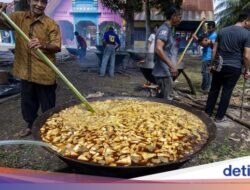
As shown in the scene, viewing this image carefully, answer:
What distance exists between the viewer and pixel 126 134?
2.62 metres

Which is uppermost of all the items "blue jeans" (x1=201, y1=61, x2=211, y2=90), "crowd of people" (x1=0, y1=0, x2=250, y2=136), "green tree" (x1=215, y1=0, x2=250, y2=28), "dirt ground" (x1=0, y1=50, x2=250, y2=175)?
"green tree" (x1=215, y1=0, x2=250, y2=28)

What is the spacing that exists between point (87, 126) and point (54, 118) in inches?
18.7

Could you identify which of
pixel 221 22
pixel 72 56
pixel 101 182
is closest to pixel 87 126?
pixel 101 182

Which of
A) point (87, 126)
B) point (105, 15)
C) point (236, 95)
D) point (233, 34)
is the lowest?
point (236, 95)

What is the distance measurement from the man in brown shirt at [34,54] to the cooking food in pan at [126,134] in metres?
0.91

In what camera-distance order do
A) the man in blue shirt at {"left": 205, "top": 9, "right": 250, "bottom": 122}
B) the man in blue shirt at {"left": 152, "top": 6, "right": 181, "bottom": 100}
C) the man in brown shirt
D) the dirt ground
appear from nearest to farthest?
1. the man in brown shirt
2. the dirt ground
3. the man in blue shirt at {"left": 152, "top": 6, "right": 181, "bottom": 100}
4. the man in blue shirt at {"left": 205, "top": 9, "right": 250, "bottom": 122}

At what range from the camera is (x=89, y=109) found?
3.23 meters

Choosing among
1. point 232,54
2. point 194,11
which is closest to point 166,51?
point 232,54

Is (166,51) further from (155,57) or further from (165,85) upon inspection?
(165,85)

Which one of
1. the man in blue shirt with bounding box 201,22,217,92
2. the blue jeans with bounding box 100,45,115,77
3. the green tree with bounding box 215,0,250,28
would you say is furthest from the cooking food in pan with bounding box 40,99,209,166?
the green tree with bounding box 215,0,250,28

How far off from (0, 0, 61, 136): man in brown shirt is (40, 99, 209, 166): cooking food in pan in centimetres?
91

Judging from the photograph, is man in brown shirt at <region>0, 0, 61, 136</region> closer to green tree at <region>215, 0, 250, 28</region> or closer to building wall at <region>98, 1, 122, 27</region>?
green tree at <region>215, 0, 250, 28</region>

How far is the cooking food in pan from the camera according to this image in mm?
2283

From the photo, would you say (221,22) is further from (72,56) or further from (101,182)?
(101,182)
